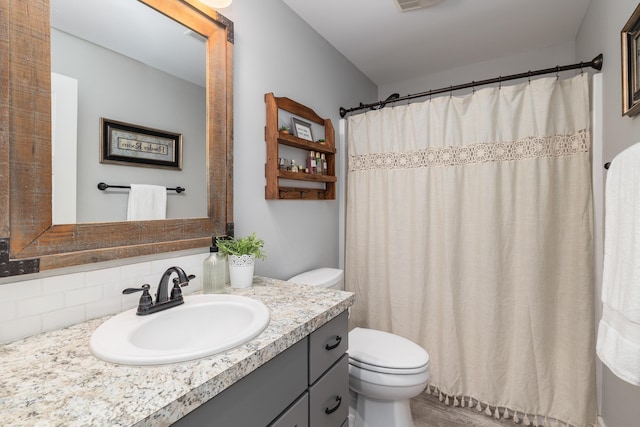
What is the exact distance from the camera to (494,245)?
5.98 ft

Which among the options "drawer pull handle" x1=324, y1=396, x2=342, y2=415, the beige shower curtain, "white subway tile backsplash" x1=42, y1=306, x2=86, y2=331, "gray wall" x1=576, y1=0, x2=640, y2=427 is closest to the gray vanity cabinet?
"drawer pull handle" x1=324, y1=396, x2=342, y2=415

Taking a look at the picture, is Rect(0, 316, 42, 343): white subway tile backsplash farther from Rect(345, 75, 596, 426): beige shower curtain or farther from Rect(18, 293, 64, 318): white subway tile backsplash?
Rect(345, 75, 596, 426): beige shower curtain

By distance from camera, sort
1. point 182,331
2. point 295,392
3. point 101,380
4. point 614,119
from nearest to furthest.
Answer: point 101,380
point 295,392
point 182,331
point 614,119

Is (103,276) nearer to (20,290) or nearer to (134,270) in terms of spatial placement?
(134,270)

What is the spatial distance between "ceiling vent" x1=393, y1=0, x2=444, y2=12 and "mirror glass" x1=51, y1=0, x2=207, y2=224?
1.15m

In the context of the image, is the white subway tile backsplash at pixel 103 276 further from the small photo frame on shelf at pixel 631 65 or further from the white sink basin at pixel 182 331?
the small photo frame on shelf at pixel 631 65

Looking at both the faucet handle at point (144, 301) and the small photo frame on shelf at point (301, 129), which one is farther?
the small photo frame on shelf at point (301, 129)

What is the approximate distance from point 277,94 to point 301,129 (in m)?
0.26

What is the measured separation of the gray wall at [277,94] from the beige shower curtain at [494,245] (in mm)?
424

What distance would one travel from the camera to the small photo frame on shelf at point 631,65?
114 cm

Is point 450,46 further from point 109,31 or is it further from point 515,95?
point 109,31

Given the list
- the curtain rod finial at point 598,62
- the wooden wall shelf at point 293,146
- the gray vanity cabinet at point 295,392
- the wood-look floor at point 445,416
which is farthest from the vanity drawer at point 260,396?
the curtain rod finial at point 598,62

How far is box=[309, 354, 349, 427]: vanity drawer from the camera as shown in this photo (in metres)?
0.99

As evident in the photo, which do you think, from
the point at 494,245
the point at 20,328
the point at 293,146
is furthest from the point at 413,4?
the point at 20,328
